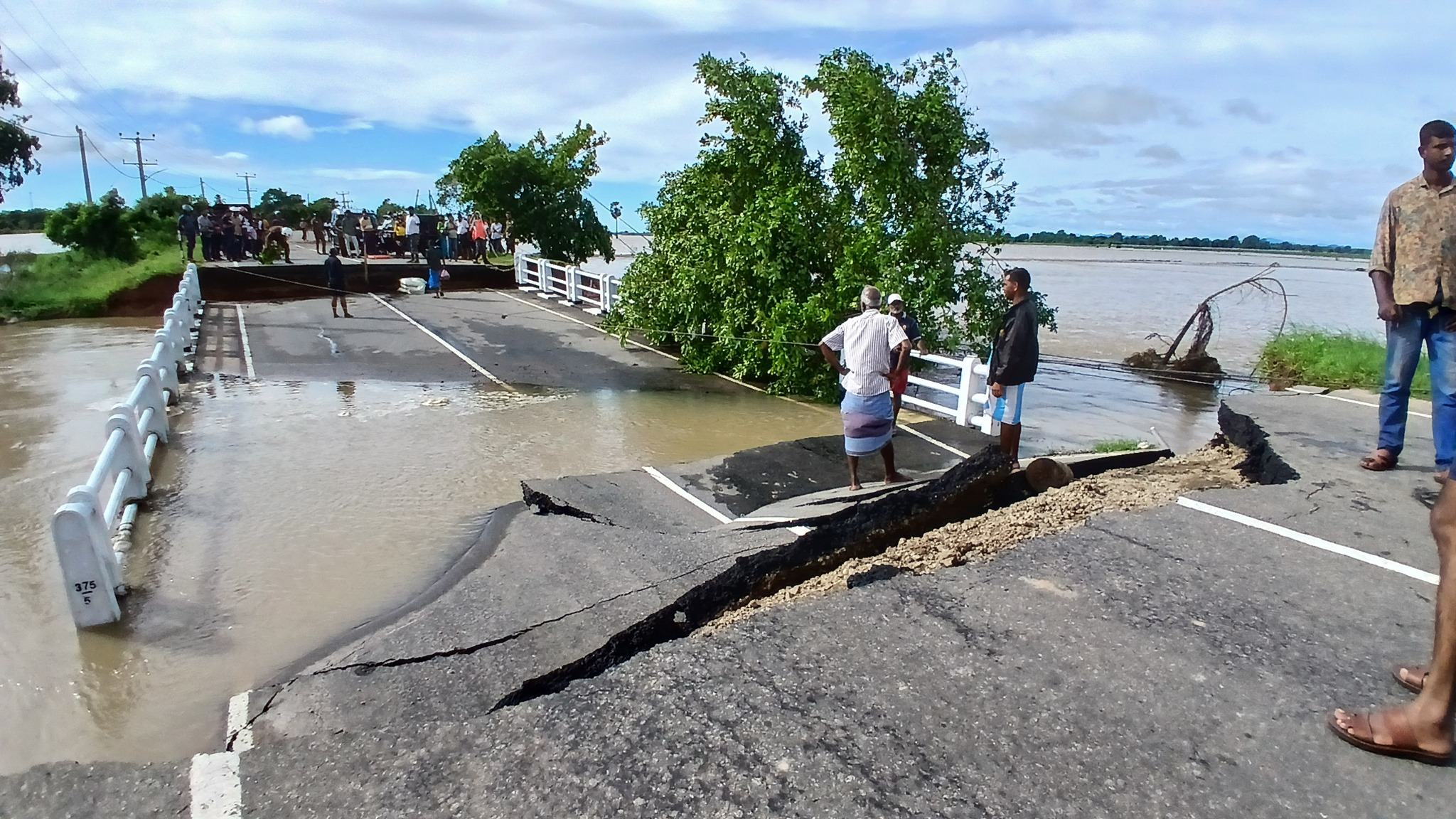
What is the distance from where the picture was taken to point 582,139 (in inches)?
1076

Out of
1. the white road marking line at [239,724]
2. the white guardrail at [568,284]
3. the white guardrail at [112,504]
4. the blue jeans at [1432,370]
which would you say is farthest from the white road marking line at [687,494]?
the white guardrail at [568,284]

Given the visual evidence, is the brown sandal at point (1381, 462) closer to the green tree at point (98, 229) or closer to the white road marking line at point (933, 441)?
the white road marking line at point (933, 441)

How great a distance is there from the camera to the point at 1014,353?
709 centimetres

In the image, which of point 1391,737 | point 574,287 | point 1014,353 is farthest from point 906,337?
point 574,287

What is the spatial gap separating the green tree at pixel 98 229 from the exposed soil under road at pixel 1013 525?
112 feet

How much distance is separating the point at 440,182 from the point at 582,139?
19.1 ft

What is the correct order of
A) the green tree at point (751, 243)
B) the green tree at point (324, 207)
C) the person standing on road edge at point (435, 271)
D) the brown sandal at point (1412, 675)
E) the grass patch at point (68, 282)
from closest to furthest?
the brown sandal at point (1412, 675), the green tree at point (751, 243), the grass patch at point (68, 282), the person standing on road edge at point (435, 271), the green tree at point (324, 207)

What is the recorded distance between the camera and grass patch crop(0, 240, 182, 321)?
77.5 feet

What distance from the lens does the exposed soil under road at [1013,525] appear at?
13.0 ft

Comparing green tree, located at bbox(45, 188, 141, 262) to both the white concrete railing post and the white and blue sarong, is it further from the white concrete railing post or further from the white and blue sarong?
the white and blue sarong

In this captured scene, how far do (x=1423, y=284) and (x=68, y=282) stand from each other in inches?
1259

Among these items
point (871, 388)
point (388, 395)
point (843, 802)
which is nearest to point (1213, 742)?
point (843, 802)

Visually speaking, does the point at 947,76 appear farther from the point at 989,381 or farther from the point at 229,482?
the point at 229,482

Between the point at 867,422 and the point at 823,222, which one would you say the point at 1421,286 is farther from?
the point at 823,222
